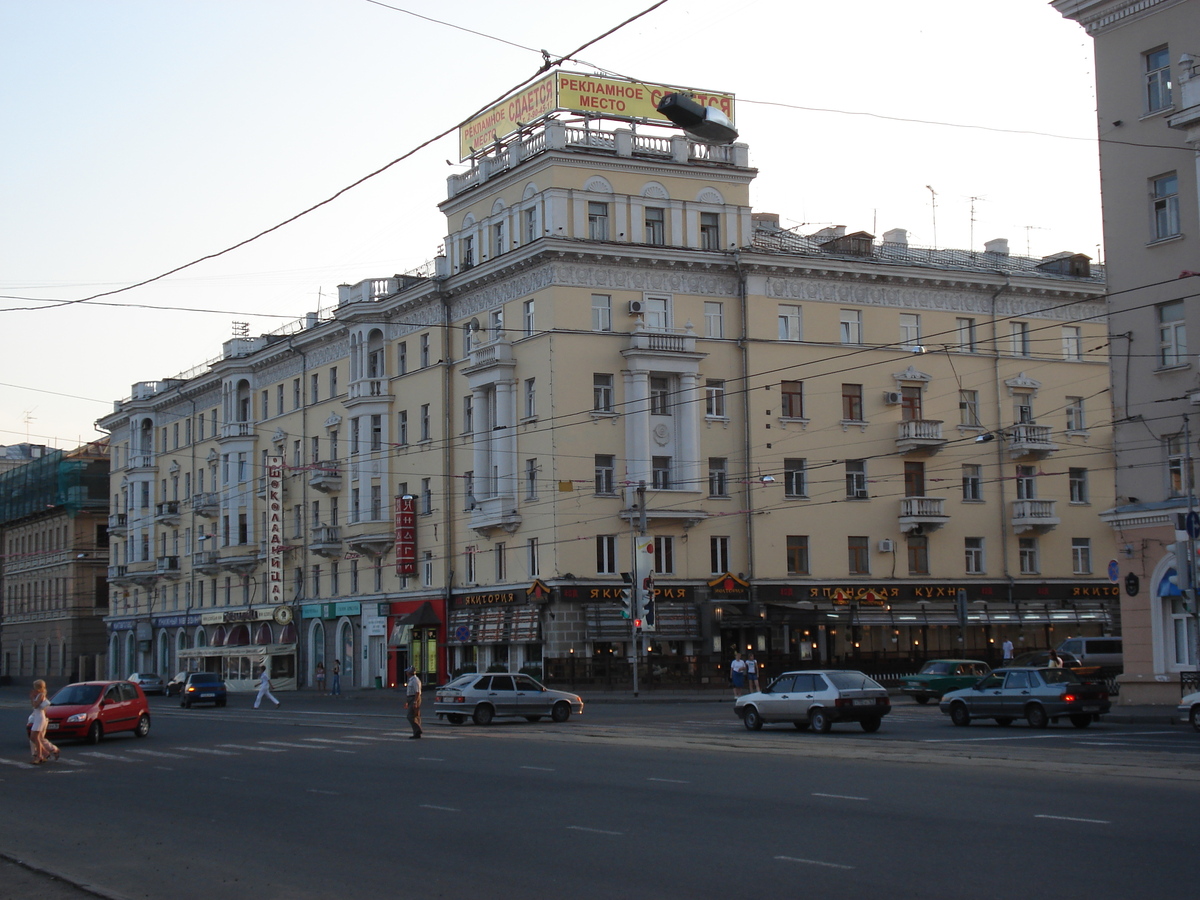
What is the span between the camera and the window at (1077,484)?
6059 centimetres

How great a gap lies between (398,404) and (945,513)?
947 inches

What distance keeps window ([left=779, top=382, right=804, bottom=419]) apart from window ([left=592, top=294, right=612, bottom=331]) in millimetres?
7653

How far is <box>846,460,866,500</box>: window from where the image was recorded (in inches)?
2219

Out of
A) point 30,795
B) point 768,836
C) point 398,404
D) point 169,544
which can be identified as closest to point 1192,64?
point 768,836

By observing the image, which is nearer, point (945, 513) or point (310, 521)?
point (945, 513)

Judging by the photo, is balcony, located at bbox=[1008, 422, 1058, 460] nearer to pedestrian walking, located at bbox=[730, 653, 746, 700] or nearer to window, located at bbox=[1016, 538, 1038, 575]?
window, located at bbox=[1016, 538, 1038, 575]

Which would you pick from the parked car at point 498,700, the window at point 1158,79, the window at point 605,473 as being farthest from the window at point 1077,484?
the parked car at point 498,700

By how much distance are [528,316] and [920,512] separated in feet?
58.7

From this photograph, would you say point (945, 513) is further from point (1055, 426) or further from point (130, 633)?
point (130, 633)

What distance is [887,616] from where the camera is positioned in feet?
183

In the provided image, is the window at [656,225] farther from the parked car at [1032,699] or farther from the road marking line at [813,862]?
the road marking line at [813,862]

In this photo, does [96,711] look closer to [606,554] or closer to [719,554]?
[606,554]

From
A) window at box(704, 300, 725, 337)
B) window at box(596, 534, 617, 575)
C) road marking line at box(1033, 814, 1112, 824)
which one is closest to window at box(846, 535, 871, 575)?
window at box(704, 300, 725, 337)

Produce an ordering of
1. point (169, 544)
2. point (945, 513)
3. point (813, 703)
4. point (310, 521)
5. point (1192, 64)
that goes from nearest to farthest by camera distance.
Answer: point (813, 703), point (1192, 64), point (945, 513), point (310, 521), point (169, 544)
